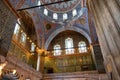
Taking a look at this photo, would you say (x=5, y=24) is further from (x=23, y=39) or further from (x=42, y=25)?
(x=42, y=25)

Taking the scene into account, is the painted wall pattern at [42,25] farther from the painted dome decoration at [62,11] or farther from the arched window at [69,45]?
the arched window at [69,45]

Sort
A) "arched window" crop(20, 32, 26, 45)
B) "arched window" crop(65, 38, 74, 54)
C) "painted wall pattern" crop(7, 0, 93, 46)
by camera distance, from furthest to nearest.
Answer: "arched window" crop(65, 38, 74, 54), "painted wall pattern" crop(7, 0, 93, 46), "arched window" crop(20, 32, 26, 45)

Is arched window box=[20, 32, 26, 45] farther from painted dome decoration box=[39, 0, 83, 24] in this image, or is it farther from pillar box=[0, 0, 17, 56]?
pillar box=[0, 0, 17, 56]

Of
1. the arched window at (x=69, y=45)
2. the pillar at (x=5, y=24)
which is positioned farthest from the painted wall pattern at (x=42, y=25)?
the pillar at (x=5, y=24)

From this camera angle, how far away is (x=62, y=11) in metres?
15.4

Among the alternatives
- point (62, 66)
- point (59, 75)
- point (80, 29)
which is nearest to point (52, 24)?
point (80, 29)

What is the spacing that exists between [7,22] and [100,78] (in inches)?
326

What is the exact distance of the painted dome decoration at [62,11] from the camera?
14008mm

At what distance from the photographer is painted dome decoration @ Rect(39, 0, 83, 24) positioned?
46.0ft

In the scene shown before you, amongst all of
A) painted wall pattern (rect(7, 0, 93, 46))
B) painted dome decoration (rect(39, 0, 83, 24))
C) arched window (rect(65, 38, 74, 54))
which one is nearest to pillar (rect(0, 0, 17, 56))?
painted wall pattern (rect(7, 0, 93, 46))

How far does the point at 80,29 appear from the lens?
1375 cm

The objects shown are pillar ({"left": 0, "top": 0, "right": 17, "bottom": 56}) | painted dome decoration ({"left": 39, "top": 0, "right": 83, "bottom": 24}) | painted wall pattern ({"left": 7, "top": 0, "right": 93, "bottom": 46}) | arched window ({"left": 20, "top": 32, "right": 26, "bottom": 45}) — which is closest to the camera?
pillar ({"left": 0, "top": 0, "right": 17, "bottom": 56})

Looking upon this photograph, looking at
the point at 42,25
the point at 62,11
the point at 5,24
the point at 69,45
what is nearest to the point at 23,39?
the point at 42,25

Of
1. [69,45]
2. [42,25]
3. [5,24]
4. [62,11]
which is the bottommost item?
[5,24]
